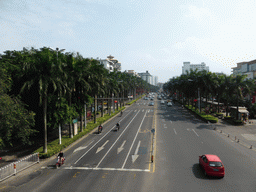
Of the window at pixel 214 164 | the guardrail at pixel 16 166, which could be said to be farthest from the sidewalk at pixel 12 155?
the window at pixel 214 164

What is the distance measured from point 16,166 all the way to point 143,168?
12.7 metres

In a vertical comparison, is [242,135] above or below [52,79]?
below

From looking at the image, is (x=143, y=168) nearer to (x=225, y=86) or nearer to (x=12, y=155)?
(x=12, y=155)

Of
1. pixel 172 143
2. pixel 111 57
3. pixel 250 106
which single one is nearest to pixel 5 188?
pixel 172 143

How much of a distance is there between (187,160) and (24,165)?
57.9ft

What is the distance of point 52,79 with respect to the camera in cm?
2277

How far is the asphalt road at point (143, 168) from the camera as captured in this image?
15.0 metres

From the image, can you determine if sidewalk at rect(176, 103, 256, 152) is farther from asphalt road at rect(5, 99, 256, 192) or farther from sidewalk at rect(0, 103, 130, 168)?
sidewalk at rect(0, 103, 130, 168)

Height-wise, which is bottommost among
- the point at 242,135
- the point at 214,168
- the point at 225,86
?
the point at 242,135

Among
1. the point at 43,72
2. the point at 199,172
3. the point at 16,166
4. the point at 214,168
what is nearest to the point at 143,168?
the point at 199,172

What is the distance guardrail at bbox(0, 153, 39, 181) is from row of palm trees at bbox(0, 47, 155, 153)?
254cm

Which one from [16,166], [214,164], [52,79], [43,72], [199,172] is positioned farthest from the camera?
[43,72]

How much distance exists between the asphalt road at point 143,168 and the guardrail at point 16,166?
183 cm

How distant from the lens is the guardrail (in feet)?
55.3
